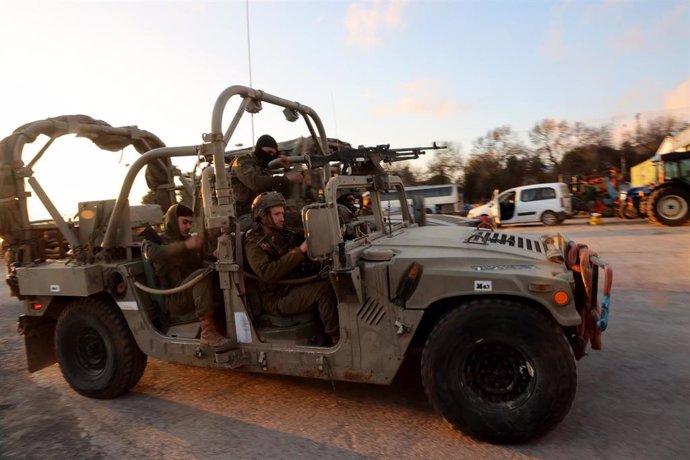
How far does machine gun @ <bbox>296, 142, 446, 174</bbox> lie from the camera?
166 inches

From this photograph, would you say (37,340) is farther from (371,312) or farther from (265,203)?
(371,312)

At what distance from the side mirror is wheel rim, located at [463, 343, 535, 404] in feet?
3.88

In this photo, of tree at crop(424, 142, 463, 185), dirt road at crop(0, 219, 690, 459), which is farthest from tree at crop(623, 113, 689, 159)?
dirt road at crop(0, 219, 690, 459)

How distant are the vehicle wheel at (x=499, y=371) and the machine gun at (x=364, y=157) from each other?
1.52m

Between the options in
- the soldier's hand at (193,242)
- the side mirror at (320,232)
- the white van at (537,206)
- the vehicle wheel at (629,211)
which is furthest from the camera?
the white van at (537,206)

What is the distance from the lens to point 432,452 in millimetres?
3393

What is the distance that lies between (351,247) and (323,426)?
1.32m

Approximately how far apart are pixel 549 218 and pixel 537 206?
2.20ft

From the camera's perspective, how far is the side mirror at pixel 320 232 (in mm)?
3648

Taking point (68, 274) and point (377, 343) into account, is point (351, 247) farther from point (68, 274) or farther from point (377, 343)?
point (68, 274)

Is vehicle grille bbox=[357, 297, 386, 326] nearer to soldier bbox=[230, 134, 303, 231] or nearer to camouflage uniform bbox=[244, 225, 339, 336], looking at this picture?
camouflage uniform bbox=[244, 225, 339, 336]

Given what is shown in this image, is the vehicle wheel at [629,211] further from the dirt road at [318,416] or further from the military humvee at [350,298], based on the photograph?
the military humvee at [350,298]

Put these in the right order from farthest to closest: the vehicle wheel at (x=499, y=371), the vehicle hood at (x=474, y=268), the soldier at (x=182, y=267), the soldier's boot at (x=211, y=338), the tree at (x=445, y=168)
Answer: the tree at (x=445, y=168) → the soldier at (x=182, y=267) → the soldier's boot at (x=211, y=338) → the vehicle hood at (x=474, y=268) → the vehicle wheel at (x=499, y=371)

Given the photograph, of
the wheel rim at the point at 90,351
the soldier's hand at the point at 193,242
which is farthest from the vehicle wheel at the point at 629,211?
the wheel rim at the point at 90,351
